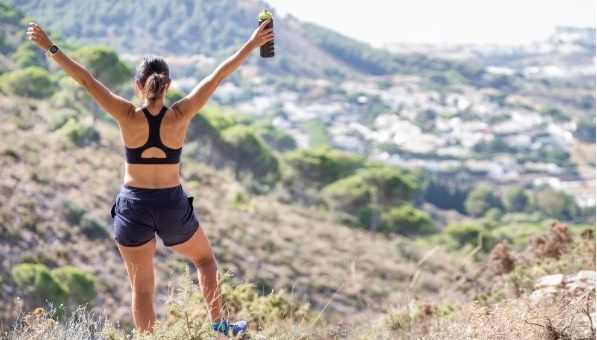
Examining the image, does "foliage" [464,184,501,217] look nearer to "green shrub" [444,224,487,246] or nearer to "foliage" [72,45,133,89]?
"green shrub" [444,224,487,246]

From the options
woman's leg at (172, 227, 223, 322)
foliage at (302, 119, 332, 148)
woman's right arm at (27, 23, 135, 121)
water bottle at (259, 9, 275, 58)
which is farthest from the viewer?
foliage at (302, 119, 332, 148)

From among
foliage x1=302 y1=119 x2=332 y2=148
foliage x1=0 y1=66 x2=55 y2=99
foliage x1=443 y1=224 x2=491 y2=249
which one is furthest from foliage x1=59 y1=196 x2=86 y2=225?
foliage x1=302 y1=119 x2=332 y2=148

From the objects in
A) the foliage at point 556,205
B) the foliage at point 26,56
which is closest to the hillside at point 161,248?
the foliage at point 26,56

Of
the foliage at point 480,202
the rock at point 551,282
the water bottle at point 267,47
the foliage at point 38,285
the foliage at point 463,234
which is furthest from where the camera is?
the foliage at point 480,202

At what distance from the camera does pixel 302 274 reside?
69.7 feet

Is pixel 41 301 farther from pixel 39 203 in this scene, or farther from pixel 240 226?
pixel 240 226

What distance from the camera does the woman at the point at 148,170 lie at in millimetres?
3469

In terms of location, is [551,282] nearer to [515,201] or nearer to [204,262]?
[204,262]

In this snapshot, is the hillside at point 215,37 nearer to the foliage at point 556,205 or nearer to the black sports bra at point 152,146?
the foliage at point 556,205

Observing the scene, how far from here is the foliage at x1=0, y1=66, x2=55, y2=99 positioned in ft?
104

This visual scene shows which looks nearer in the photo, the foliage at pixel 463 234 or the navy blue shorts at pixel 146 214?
the navy blue shorts at pixel 146 214

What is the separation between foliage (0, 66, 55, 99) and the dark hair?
2891 centimetres

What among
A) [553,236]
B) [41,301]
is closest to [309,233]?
[41,301]

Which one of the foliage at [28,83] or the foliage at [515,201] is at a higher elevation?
the foliage at [28,83]
